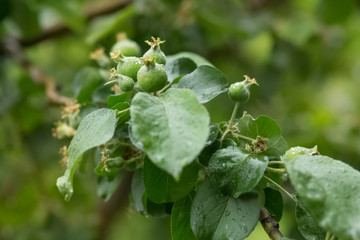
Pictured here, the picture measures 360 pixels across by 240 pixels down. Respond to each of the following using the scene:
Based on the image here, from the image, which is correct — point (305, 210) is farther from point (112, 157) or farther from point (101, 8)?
point (101, 8)

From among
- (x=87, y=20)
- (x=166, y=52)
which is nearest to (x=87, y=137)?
(x=166, y=52)

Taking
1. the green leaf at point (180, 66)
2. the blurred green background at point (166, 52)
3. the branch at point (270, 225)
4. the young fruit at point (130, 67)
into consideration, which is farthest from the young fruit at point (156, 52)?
the blurred green background at point (166, 52)

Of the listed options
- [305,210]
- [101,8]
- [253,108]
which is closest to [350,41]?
[253,108]

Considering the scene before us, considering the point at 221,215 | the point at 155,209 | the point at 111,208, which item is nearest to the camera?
the point at 221,215

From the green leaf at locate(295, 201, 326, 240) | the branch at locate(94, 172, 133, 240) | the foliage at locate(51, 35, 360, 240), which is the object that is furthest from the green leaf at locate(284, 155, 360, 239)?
the branch at locate(94, 172, 133, 240)

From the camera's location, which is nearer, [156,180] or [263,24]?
[156,180]

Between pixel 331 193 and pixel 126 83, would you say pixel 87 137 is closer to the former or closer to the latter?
pixel 126 83
